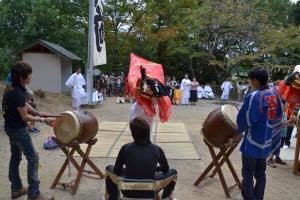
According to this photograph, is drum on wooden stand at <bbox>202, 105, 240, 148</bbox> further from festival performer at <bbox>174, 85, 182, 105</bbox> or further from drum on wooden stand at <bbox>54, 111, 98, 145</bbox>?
festival performer at <bbox>174, 85, 182, 105</bbox>

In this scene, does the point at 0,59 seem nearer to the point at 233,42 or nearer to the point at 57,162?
the point at 57,162

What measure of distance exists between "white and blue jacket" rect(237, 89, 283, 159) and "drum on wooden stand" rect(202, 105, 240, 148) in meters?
0.56

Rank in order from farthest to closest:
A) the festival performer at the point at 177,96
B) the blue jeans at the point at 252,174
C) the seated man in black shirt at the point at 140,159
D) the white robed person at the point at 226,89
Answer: the white robed person at the point at 226,89 < the festival performer at the point at 177,96 < the blue jeans at the point at 252,174 < the seated man in black shirt at the point at 140,159

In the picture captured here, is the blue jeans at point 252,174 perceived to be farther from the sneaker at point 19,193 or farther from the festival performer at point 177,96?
the festival performer at point 177,96

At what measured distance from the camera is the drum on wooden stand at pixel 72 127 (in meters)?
4.75

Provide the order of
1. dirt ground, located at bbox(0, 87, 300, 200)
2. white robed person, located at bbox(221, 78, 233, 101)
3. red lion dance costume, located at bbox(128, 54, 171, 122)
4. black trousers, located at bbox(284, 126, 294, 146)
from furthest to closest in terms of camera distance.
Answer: white robed person, located at bbox(221, 78, 233, 101), black trousers, located at bbox(284, 126, 294, 146), red lion dance costume, located at bbox(128, 54, 171, 122), dirt ground, located at bbox(0, 87, 300, 200)

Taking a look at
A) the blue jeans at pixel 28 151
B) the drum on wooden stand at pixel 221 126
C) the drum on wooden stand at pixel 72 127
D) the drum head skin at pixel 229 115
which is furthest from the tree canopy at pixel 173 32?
the drum head skin at pixel 229 115

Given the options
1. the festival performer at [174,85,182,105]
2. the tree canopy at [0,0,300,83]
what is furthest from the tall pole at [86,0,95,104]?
the tree canopy at [0,0,300,83]

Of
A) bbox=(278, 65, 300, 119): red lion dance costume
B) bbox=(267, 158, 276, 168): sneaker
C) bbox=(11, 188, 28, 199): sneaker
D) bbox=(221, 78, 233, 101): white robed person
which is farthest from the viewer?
bbox=(221, 78, 233, 101): white robed person

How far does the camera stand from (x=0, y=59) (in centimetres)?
1650

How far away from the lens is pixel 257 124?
163 inches

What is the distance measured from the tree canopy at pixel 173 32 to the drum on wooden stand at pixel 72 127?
17927 mm

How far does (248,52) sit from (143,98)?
21878mm

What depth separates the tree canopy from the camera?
24234mm
